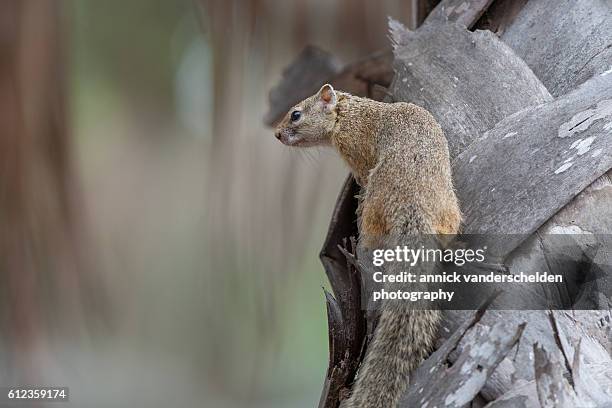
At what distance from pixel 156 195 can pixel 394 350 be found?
205 cm

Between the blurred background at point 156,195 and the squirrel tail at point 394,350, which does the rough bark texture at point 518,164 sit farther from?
the blurred background at point 156,195

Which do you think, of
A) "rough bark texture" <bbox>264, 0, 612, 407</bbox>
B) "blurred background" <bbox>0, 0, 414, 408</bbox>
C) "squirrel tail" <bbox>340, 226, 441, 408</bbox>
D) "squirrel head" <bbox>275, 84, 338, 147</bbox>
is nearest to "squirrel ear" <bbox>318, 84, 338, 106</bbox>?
"squirrel head" <bbox>275, 84, 338, 147</bbox>

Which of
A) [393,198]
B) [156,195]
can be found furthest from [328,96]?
[156,195]

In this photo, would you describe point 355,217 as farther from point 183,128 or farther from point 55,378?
point 183,128

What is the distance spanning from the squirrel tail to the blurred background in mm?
650

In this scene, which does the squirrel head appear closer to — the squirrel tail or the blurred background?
the blurred background

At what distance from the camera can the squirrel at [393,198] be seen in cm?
78

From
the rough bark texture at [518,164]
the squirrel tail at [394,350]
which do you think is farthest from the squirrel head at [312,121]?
the squirrel tail at [394,350]

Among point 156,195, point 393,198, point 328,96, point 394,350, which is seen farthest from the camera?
point 156,195

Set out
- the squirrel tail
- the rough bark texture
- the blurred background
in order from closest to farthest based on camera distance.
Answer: the rough bark texture < the squirrel tail < the blurred background

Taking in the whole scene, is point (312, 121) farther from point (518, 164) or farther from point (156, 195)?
point (156, 195)

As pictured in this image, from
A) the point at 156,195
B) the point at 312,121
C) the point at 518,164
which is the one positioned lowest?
the point at 518,164

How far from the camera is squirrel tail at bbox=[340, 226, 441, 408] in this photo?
0.77m

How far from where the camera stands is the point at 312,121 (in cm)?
159
